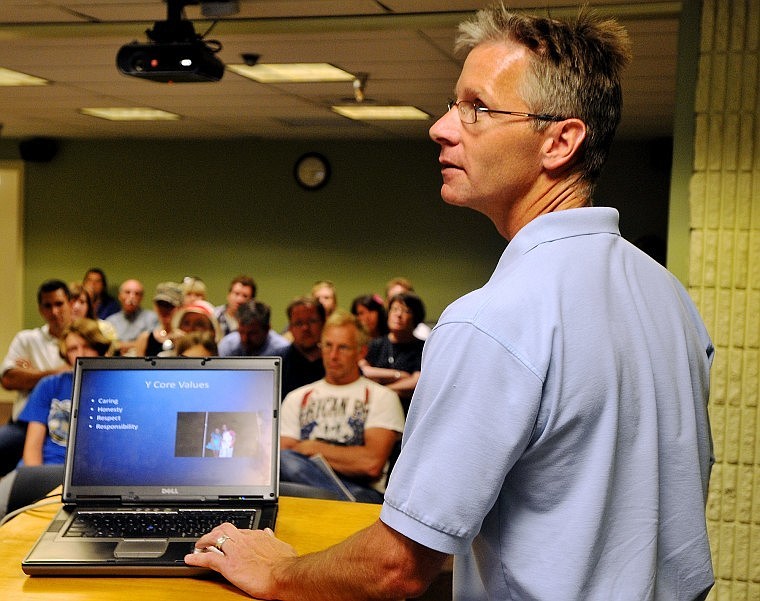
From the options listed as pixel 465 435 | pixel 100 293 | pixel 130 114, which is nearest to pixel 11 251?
pixel 100 293

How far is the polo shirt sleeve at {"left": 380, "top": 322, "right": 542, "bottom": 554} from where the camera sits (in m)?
0.95

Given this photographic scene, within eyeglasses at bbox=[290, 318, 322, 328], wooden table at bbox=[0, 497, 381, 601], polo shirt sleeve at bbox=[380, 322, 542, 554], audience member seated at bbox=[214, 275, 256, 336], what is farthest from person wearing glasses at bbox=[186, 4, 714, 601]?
audience member seated at bbox=[214, 275, 256, 336]

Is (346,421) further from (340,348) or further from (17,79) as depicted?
(17,79)

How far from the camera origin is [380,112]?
7.05 m

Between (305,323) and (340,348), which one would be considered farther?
(305,323)

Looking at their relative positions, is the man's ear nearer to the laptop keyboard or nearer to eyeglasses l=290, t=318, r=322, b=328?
the laptop keyboard

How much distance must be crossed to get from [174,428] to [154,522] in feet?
0.62

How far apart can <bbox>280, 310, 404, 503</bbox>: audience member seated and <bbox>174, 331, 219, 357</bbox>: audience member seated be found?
21.4 inches

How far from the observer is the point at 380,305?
635cm

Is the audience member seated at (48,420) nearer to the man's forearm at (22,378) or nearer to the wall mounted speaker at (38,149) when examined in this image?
the man's forearm at (22,378)

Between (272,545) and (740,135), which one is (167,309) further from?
(272,545)

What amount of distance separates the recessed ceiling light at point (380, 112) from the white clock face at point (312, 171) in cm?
162

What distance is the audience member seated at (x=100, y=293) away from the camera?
8.88 metres

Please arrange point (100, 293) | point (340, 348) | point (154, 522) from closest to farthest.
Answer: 1. point (154, 522)
2. point (340, 348)
3. point (100, 293)
